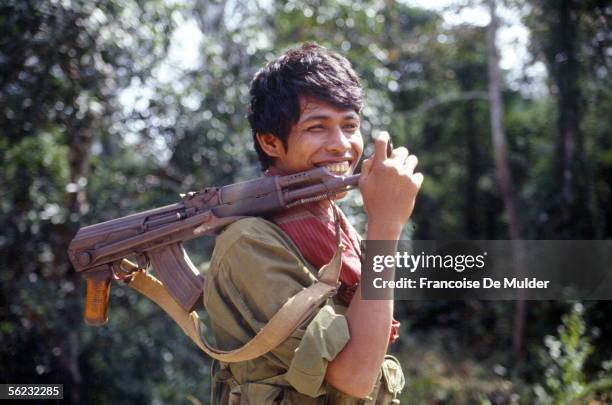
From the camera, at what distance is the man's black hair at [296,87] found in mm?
1671

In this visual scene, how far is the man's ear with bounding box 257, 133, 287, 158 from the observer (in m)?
1.73

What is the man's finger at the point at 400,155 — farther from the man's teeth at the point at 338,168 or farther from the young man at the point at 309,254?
the man's teeth at the point at 338,168

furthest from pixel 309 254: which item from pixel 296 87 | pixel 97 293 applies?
pixel 97 293

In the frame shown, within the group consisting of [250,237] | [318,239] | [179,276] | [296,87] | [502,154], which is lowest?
[179,276]

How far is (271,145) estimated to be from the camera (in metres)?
1.76

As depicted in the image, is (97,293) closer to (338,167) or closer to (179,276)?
(179,276)

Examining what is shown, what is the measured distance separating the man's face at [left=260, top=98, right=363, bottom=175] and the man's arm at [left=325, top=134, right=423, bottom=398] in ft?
0.48

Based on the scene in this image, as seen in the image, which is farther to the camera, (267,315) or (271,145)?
(271,145)

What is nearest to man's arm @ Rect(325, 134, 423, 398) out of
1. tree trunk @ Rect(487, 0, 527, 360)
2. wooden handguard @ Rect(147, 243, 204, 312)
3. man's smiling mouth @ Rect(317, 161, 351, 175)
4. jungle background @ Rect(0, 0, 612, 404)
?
man's smiling mouth @ Rect(317, 161, 351, 175)

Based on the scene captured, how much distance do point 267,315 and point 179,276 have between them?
1.07 feet

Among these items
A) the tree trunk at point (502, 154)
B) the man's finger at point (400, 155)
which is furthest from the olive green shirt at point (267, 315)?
the tree trunk at point (502, 154)

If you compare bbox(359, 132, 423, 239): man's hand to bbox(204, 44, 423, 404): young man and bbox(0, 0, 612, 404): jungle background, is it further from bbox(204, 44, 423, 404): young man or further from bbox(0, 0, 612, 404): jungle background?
bbox(0, 0, 612, 404): jungle background

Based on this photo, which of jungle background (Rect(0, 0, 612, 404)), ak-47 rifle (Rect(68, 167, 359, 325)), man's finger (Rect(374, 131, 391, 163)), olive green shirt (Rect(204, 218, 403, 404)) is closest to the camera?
olive green shirt (Rect(204, 218, 403, 404))

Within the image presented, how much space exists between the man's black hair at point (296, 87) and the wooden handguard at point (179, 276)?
40cm
